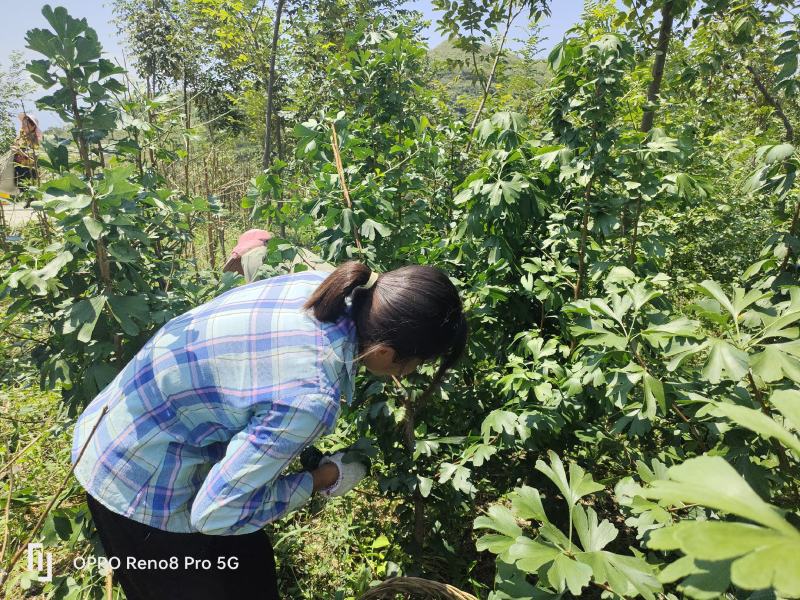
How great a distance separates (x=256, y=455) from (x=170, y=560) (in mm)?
560

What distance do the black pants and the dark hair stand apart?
79 centimetres

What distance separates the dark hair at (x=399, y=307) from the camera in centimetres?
119

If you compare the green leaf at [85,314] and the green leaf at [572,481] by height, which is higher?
the green leaf at [85,314]

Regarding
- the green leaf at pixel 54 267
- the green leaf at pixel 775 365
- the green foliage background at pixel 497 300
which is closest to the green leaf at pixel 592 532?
the green foliage background at pixel 497 300

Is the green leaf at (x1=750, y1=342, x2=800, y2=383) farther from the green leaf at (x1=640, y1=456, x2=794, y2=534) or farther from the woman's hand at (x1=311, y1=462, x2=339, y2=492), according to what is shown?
the woman's hand at (x1=311, y1=462, x2=339, y2=492)

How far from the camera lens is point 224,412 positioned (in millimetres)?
1255

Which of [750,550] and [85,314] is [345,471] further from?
[750,550]

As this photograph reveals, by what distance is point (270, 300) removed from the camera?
129cm

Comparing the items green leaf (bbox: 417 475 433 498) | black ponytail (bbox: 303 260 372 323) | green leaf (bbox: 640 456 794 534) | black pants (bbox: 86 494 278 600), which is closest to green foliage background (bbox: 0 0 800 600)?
green leaf (bbox: 417 475 433 498)

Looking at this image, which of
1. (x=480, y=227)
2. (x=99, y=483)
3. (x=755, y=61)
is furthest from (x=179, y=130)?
(x=755, y=61)

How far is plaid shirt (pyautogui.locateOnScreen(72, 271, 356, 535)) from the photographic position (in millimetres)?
1169

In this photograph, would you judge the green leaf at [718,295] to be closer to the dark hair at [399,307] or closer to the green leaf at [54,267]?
the dark hair at [399,307]

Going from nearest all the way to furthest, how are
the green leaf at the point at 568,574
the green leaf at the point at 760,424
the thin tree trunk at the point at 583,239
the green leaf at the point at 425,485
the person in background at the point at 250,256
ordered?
the green leaf at the point at 760,424 → the green leaf at the point at 568,574 → the green leaf at the point at 425,485 → the thin tree trunk at the point at 583,239 → the person in background at the point at 250,256

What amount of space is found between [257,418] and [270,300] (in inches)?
11.8
